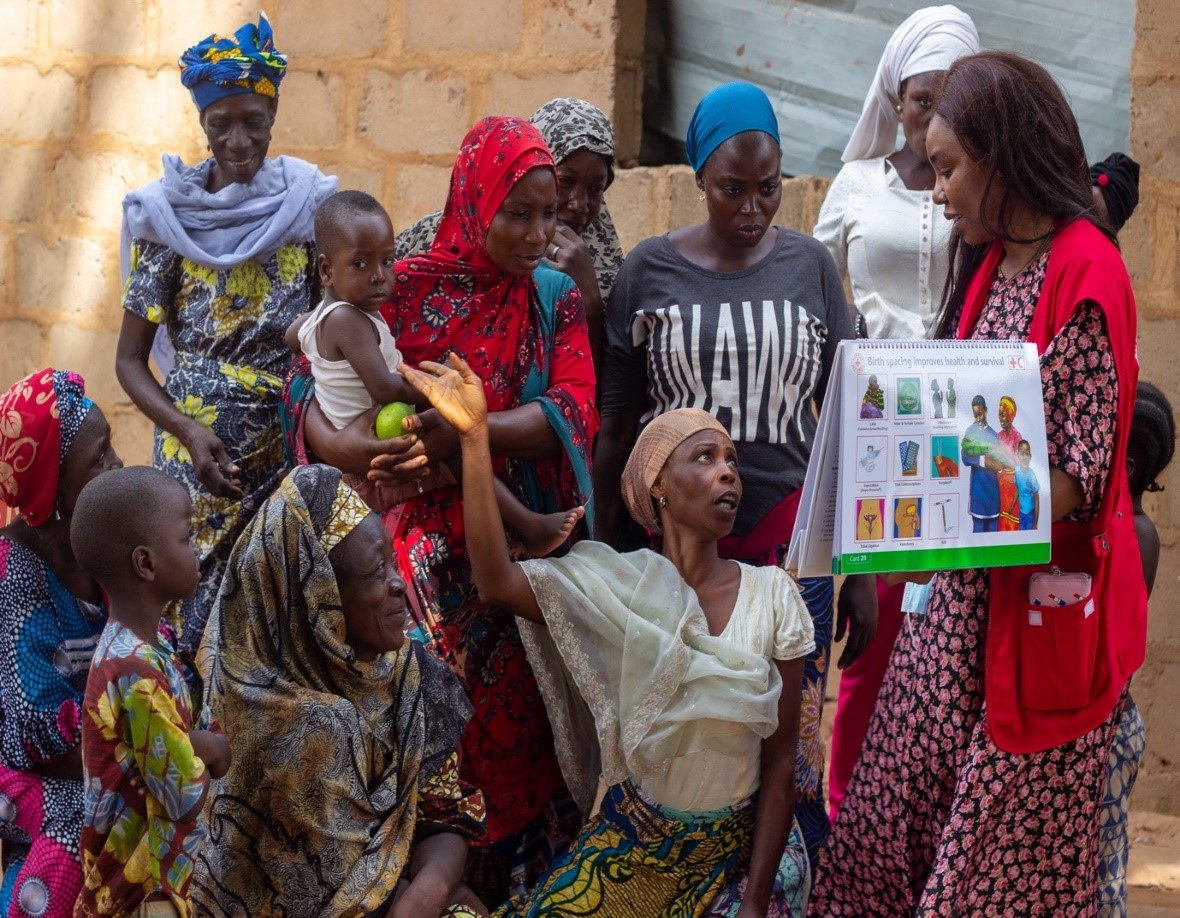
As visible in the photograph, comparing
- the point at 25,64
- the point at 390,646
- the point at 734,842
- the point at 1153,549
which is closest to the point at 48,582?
the point at 390,646

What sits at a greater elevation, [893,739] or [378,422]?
[378,422]

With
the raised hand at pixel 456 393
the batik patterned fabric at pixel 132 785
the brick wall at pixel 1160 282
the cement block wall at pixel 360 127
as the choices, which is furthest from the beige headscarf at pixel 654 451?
the brick wall at pixel 1160 282

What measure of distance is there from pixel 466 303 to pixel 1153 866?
311 centimetres

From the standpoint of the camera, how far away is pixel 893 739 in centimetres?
346

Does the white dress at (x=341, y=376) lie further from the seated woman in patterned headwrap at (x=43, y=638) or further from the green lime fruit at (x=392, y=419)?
the seated woman in patterned headwrap at (x=43, y=638)

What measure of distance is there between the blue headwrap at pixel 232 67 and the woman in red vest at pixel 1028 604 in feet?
6.87

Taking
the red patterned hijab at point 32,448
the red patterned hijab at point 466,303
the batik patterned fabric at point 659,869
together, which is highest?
the red patterned hijab at point 466,303

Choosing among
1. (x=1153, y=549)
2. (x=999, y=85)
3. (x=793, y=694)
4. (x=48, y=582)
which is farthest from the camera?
(x=1153, y=549)

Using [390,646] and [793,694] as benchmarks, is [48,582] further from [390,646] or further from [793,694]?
[793,694]

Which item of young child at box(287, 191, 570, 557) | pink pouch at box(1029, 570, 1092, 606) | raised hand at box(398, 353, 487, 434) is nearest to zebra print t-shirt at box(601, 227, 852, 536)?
young child at box(287, 191, 570, 557)

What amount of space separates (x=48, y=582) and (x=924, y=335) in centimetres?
240

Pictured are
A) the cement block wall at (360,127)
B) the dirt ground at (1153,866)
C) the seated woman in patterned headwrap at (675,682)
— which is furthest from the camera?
the cement block wall at (360,127)

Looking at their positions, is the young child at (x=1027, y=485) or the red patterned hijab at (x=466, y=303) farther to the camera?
the red patterned hijab at (x=466, y=303)

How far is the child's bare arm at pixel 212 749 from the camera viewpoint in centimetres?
290
